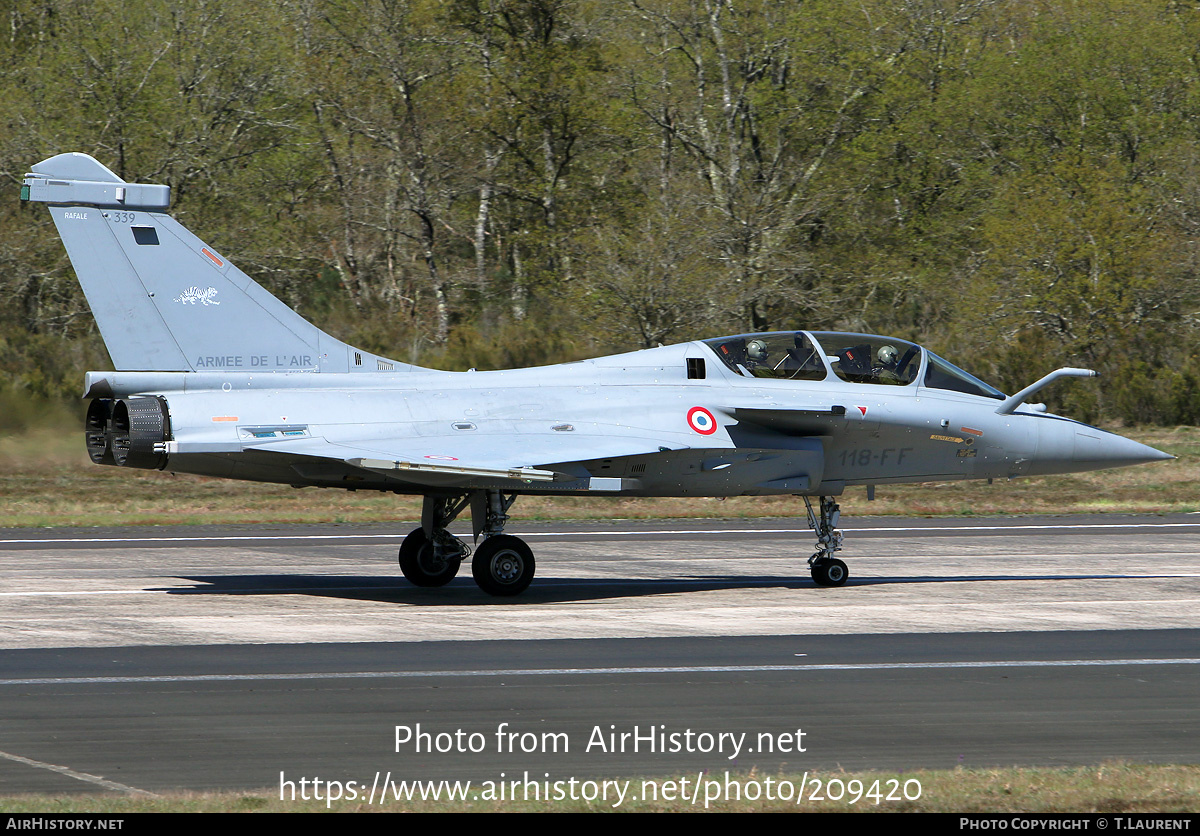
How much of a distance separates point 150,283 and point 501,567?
483cm

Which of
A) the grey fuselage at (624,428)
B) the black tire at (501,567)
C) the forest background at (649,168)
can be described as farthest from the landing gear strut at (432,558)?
the forest background at (649,168)

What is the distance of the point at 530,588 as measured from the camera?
1627cm

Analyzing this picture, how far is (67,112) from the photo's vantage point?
37000 millimetres

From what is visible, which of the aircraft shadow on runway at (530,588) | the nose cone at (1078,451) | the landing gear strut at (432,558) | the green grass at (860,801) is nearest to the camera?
the green grass at (860,801)

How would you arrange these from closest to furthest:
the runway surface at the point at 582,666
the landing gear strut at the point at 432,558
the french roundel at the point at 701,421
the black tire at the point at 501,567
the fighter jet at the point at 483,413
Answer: the runway surface at the point at 582,666 → the fighter jet at the point at 483,413 → the black tire at the point at 501,567 → the french roundel at the point at 701,421 → the landing gear strut at the point at 432,558

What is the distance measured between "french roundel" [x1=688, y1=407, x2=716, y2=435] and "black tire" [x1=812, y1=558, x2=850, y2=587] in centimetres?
231

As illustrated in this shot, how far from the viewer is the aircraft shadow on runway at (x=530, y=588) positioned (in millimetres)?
15398

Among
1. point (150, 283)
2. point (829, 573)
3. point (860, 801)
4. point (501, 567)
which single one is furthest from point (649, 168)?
point (860, 801)

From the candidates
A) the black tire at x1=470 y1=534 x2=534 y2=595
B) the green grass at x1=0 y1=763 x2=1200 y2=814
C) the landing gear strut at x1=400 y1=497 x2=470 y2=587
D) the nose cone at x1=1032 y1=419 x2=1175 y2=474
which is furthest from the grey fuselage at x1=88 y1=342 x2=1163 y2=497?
the green grass at x1=0 y1=763 x2=1200 y2=814

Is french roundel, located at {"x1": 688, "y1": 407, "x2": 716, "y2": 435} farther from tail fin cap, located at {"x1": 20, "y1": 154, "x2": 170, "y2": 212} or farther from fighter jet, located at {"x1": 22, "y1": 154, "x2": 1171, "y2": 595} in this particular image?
tail fin cap, located at {"x1": 20, "y1": 154, "x2": 170, "y2": 212}

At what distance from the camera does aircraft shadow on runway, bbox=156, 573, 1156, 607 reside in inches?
606

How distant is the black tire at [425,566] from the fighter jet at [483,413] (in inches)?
0.7

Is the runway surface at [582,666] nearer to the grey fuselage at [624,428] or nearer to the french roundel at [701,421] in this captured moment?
the grey fuselage at [624,428]

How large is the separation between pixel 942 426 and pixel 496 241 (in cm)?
2911
